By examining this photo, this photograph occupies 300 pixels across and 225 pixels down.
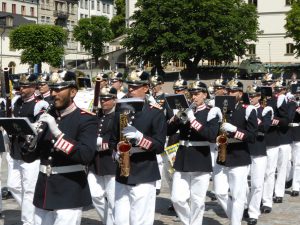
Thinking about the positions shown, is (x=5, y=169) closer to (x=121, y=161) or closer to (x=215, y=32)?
(x=121, y=161)

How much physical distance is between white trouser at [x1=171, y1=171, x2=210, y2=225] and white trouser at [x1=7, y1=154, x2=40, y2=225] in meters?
2.07

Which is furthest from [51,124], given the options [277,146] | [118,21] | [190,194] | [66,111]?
[118,21]

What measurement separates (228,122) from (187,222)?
1.64m

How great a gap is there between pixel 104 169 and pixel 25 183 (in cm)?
118

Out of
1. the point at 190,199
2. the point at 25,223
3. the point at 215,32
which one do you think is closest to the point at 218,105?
the point at 190,199

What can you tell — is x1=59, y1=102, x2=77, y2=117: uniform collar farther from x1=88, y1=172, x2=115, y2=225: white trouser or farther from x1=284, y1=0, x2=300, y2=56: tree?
x1=284, y1=0, x2=300, y2=56: tree

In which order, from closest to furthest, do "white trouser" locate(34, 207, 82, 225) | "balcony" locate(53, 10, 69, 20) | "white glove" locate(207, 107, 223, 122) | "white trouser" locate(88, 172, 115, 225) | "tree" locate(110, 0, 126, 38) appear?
"white trouser" locate(34, 207, 82, 225), "white glove" locate(207, 107, 223, 122), "white trouser" locate(88, 172, 115, 225), "balcony" locate(53, 10, 69, 20), "tree" locate(110, 0, 126, 38)

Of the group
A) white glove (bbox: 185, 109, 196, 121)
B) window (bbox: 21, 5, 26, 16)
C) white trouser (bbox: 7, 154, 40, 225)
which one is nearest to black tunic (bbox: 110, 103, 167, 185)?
white glove (bbox: 185, 109, 196, 121)

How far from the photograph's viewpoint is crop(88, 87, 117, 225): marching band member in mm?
9297

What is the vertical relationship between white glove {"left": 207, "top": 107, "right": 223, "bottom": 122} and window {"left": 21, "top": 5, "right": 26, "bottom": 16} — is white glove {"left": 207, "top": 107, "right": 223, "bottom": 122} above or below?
below

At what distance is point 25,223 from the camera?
364 inches

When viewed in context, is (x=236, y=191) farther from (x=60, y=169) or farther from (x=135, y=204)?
(x=60, y=169)

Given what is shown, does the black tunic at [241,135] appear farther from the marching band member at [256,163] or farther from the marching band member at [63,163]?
the marching band member at [63,163]

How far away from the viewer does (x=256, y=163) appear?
1066 cm
